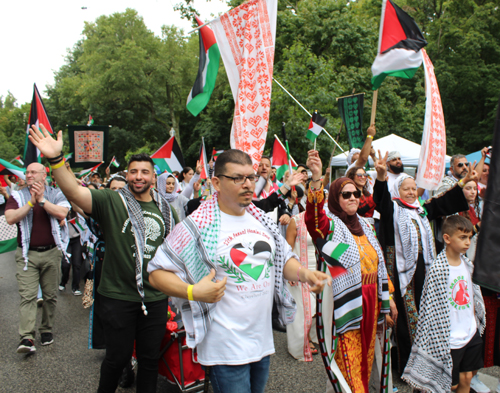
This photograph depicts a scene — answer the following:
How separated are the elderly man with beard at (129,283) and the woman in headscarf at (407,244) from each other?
207 centimetres

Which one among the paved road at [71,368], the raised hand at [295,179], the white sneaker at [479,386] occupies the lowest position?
the paved road at [71,368]

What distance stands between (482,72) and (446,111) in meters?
2.66

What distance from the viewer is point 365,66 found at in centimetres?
2123

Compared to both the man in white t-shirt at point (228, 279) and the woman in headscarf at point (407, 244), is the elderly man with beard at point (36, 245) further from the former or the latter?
the woman in headscarf at point (407, 244)

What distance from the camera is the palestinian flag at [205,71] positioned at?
4.92 metres

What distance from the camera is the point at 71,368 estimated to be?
446 centimetres

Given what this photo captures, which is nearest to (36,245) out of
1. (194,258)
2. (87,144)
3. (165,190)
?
(87,144)

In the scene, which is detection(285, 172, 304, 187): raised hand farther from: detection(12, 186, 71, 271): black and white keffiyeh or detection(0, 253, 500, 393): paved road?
detection(12, 186, 71, 271): black and white keffiyeh

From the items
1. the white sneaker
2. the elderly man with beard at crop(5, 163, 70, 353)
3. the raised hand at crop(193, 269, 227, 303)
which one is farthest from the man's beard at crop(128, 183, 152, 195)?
the white sneaker

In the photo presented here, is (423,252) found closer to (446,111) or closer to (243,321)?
(243,321)

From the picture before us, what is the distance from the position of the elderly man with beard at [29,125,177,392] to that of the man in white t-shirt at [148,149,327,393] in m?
1.00

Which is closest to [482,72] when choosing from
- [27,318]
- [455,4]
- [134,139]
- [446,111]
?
[446,111]

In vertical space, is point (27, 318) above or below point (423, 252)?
below

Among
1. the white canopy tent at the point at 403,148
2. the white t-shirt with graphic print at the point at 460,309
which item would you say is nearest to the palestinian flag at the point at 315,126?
the white t-shirt with graphic print at the point at 460,309
